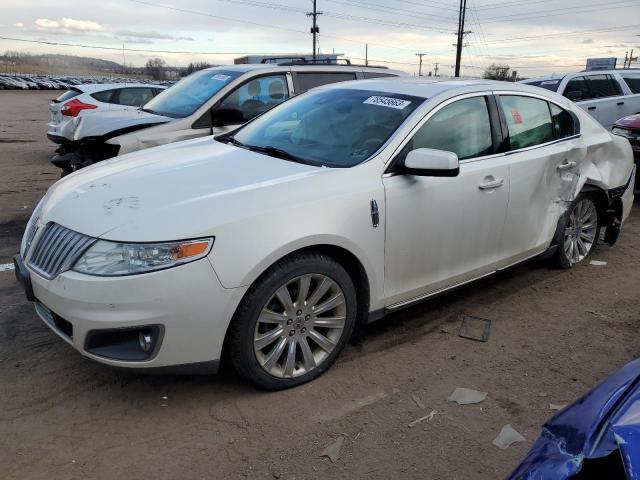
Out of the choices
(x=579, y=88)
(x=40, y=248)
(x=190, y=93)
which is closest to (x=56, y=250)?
(x=40, y=248)

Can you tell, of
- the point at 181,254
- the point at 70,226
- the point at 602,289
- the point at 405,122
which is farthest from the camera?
the point at 602,289

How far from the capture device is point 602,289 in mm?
4785

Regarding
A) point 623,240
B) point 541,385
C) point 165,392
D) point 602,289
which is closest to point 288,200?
point 165,392

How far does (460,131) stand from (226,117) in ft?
10.8

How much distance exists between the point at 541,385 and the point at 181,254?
2.21m

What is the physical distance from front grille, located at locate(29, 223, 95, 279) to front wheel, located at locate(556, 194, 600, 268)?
12.4 ft

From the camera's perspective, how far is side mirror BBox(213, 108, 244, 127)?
6.28 m

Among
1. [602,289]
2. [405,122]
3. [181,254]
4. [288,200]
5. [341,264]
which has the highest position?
[405,122]

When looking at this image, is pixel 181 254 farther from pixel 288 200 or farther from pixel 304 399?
pixel 304 399

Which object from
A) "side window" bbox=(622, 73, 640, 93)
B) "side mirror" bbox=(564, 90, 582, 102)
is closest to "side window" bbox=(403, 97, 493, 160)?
"side mirror" bbox=(564, 90, 582, 102)

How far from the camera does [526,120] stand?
14.2 feet

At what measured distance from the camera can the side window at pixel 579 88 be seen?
1039cm

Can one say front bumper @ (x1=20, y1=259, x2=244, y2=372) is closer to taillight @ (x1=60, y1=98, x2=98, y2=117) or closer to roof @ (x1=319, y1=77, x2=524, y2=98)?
roof @ (x1=319, y1=77, x2=524, y2=98)

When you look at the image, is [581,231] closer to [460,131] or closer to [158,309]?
[460,131]
